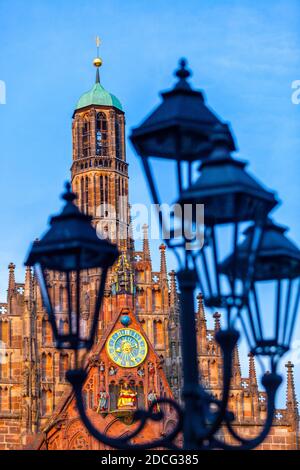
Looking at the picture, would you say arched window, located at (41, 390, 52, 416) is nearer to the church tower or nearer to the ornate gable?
the ornate gable

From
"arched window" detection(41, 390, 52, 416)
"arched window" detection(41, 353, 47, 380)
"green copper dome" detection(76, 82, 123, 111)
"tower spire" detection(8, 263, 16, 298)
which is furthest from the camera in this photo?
"green copper dome" detection(76, 82, 123, 111)

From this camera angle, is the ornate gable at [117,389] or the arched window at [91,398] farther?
the arched window at [91,398]

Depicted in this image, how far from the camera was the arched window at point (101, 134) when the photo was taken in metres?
54.9

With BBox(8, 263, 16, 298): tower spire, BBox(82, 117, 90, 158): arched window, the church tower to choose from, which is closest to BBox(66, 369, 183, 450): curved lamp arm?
BBox(8, 263, 16, 298): tower spire

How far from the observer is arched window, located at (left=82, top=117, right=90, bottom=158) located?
180ft

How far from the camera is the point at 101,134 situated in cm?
5534

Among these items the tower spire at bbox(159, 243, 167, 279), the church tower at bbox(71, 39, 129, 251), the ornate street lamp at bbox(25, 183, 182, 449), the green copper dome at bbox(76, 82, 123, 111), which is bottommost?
the ornate street lamp at bbox(25, 183, 182, 449)

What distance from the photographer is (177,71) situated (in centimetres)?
1132

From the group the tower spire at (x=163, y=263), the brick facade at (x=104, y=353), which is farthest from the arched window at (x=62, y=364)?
the tower spire at (x=163, y=263)

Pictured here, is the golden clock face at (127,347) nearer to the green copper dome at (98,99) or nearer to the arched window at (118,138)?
the arched window at (118,138)

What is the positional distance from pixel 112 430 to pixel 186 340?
37.2 metres

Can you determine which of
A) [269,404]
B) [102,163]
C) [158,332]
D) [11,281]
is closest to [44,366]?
[11,281]

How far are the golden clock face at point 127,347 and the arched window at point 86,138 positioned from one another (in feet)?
35.3
